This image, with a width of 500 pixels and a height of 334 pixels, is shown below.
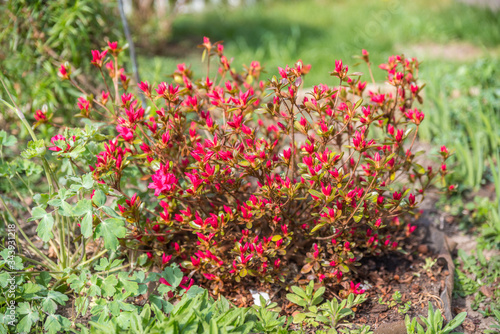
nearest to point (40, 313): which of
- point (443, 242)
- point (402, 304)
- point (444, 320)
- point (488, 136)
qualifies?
point (402, 304)

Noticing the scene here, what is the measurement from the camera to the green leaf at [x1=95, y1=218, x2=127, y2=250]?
1780mm

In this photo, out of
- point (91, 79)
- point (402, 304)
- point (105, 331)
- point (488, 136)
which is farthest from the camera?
point (91, 79)

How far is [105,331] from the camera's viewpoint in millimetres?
1739

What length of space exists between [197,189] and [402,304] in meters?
1.17

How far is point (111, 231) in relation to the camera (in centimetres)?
180

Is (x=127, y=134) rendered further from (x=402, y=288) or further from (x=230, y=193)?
(x=402, y=288)

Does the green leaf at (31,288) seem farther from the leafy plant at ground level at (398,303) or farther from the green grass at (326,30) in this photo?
the green grass at (326,30)

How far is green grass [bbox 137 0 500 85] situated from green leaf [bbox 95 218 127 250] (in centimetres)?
326

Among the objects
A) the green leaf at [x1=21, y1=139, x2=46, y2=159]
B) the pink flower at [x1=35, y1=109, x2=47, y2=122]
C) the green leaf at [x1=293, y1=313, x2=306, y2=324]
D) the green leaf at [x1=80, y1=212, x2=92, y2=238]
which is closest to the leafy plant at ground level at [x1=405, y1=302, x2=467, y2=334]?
the green leaf at [x1=293, y1=313, x2=306, y2=324]

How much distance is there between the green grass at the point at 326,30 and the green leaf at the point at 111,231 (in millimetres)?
3257

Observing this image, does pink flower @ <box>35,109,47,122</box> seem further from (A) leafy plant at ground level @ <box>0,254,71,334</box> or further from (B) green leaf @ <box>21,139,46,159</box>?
(A) leafy plant at ground level @ <box>0,254,71,334</box>

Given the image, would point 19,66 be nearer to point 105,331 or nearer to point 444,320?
point 105,331

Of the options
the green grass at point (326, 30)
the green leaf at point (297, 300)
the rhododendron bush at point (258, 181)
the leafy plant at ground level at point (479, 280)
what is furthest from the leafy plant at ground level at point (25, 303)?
the green grass at point (326, 30)

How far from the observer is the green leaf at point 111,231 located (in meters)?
1.78
